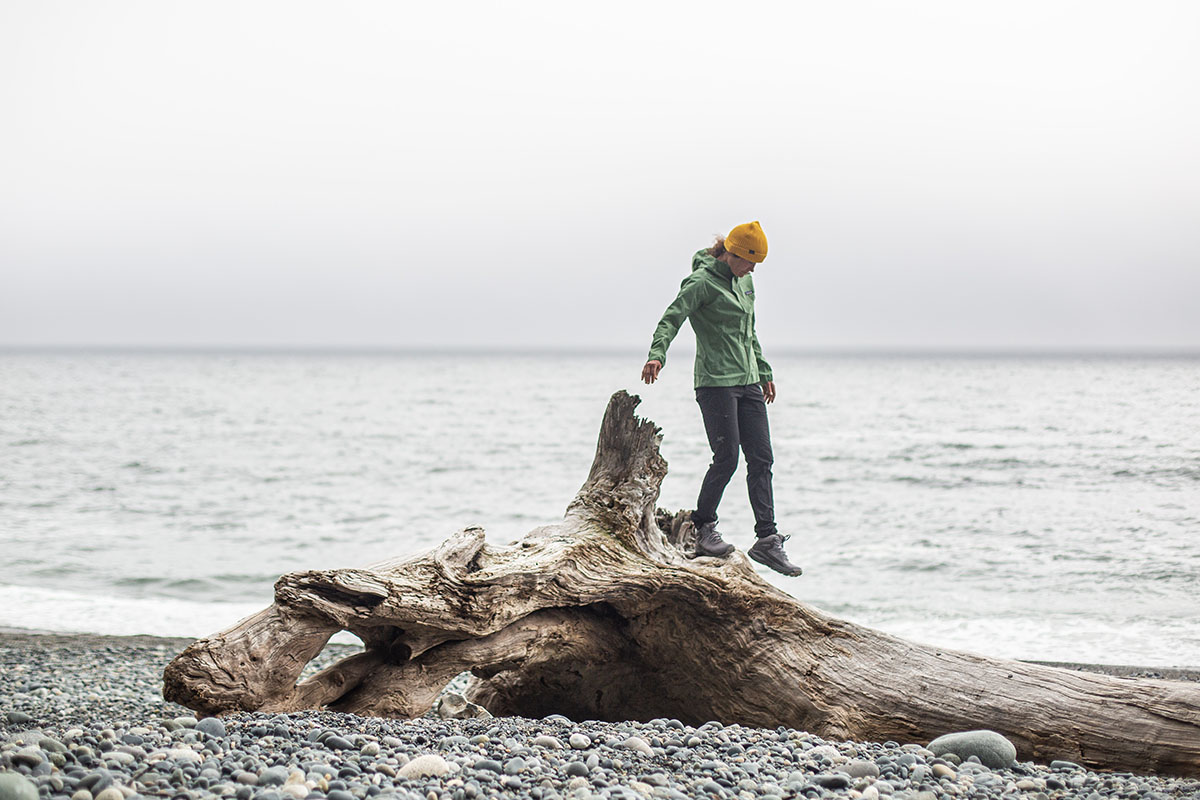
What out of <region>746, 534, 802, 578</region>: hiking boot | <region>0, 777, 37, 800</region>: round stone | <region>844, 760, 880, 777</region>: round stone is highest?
<region>746, 534, 802, 578</region>: hiking boot

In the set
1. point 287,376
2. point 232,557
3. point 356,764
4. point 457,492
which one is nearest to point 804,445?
point 457,492

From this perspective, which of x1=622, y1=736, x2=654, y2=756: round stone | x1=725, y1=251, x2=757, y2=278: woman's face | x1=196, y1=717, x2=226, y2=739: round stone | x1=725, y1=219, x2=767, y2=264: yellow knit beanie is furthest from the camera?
x1=725, y1=251, x2=757, y2=278: woman's face

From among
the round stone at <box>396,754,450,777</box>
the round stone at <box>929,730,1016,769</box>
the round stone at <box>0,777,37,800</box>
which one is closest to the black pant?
the round stone at <box>929,730,1016,769</box>

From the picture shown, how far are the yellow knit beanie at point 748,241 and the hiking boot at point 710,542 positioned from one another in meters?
2.06

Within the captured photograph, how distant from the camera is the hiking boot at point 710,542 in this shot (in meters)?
6.80

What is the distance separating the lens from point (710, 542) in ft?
22.8

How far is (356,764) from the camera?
13.1 feet

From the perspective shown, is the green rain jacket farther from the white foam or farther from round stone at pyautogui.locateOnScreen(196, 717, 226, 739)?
the white foam

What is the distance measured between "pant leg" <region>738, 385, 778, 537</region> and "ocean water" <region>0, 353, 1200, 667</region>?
16.5ft

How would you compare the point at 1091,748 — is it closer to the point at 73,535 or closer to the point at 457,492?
the point at 73,535

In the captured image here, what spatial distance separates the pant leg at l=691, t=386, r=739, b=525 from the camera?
6.88 meters

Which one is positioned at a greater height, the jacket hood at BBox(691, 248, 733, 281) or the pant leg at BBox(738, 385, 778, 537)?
the jacket hood at BBox(691, 248, 733, 281)

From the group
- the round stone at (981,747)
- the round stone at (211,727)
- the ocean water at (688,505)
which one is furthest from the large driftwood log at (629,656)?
the ocean water at (688,505)

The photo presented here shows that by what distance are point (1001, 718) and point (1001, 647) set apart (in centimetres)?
595
